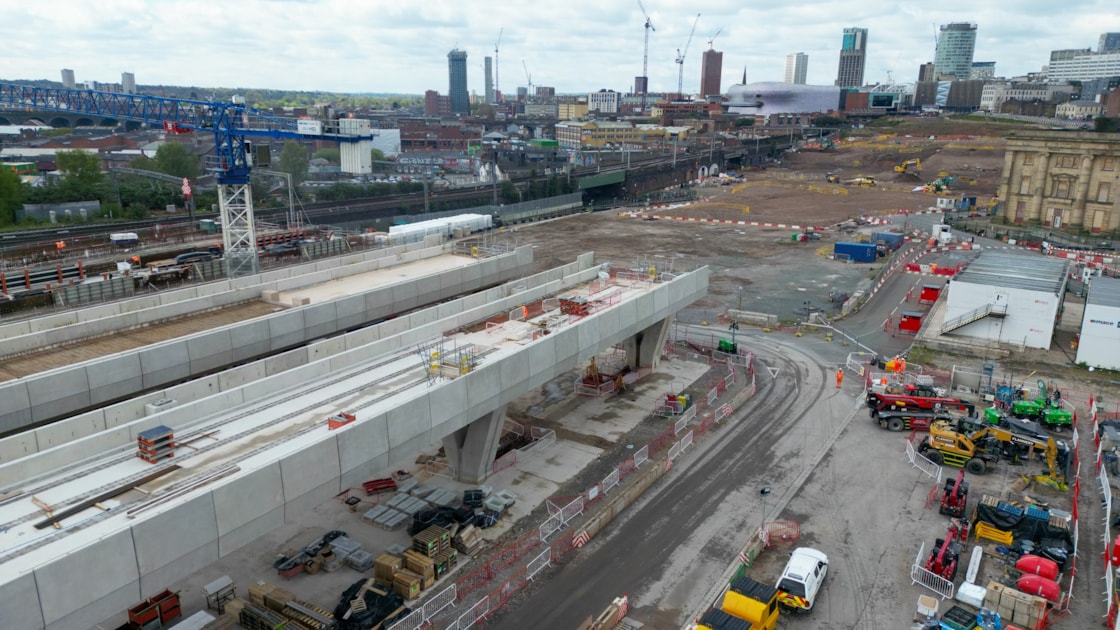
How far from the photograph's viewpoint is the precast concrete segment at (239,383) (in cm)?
1714

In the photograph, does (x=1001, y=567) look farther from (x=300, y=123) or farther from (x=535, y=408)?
(x=300, y=123)

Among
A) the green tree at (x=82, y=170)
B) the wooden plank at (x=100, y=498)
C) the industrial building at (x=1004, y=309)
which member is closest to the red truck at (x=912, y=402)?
the industrial building at (x=1004, y=309)

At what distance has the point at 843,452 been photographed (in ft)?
99.1

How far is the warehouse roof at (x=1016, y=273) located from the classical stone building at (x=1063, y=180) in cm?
2971

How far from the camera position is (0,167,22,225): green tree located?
69688 millimetres

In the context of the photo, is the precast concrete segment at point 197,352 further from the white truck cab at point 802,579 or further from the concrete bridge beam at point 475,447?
the white truck cab at point 802,579

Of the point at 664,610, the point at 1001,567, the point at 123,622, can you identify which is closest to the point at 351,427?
the point at 123,622

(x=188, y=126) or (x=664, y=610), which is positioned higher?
(x=188, y=126)

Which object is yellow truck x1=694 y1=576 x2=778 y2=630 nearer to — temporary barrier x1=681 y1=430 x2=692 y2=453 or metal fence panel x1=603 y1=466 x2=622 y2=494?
metal fence panel x1=603 y1=466 x2=622 y2=494

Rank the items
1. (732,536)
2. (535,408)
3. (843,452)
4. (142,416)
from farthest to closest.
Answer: (535,408), (843,452), (732,536), (142,416)

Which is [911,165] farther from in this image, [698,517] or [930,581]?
[930,581]

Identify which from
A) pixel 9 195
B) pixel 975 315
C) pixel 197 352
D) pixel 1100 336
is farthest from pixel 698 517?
pixel 9 195

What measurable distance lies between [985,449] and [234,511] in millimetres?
27766

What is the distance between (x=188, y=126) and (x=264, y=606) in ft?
133
